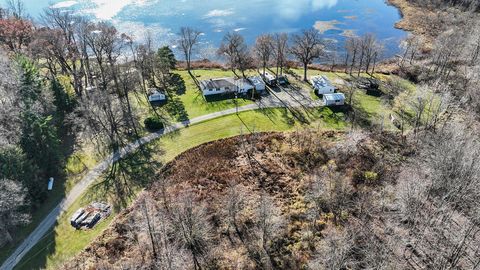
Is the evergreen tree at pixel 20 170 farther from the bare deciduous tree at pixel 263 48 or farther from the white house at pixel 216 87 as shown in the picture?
the bare deciduous tree at pixel 263 48

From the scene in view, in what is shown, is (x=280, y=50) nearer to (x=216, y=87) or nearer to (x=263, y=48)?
(x=263, y=48)

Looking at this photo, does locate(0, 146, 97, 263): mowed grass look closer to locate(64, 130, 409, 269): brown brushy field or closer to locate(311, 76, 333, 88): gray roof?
locate(64, 130, 409, 269): brown brushy field

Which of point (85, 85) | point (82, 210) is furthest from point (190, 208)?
point (85, 85)

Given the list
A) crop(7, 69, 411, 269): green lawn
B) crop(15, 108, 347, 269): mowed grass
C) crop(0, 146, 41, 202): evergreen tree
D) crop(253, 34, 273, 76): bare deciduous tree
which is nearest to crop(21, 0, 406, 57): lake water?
crop(253, 34, 273, 76): bare deciduous tree

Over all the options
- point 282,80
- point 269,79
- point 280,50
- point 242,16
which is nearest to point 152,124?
point 269,79

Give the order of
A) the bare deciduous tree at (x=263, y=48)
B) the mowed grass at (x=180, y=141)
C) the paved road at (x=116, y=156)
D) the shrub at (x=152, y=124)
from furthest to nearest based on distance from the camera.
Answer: the bare deciduous tree at (x=263, y=48), the shrub at (x=152, y=124), the paved road at (x=116, y=156), the mowed grass at (x=180, y=141)

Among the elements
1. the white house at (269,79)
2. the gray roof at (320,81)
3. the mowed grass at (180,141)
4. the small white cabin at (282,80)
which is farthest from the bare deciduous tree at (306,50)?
the mowed grass at (180,141)
